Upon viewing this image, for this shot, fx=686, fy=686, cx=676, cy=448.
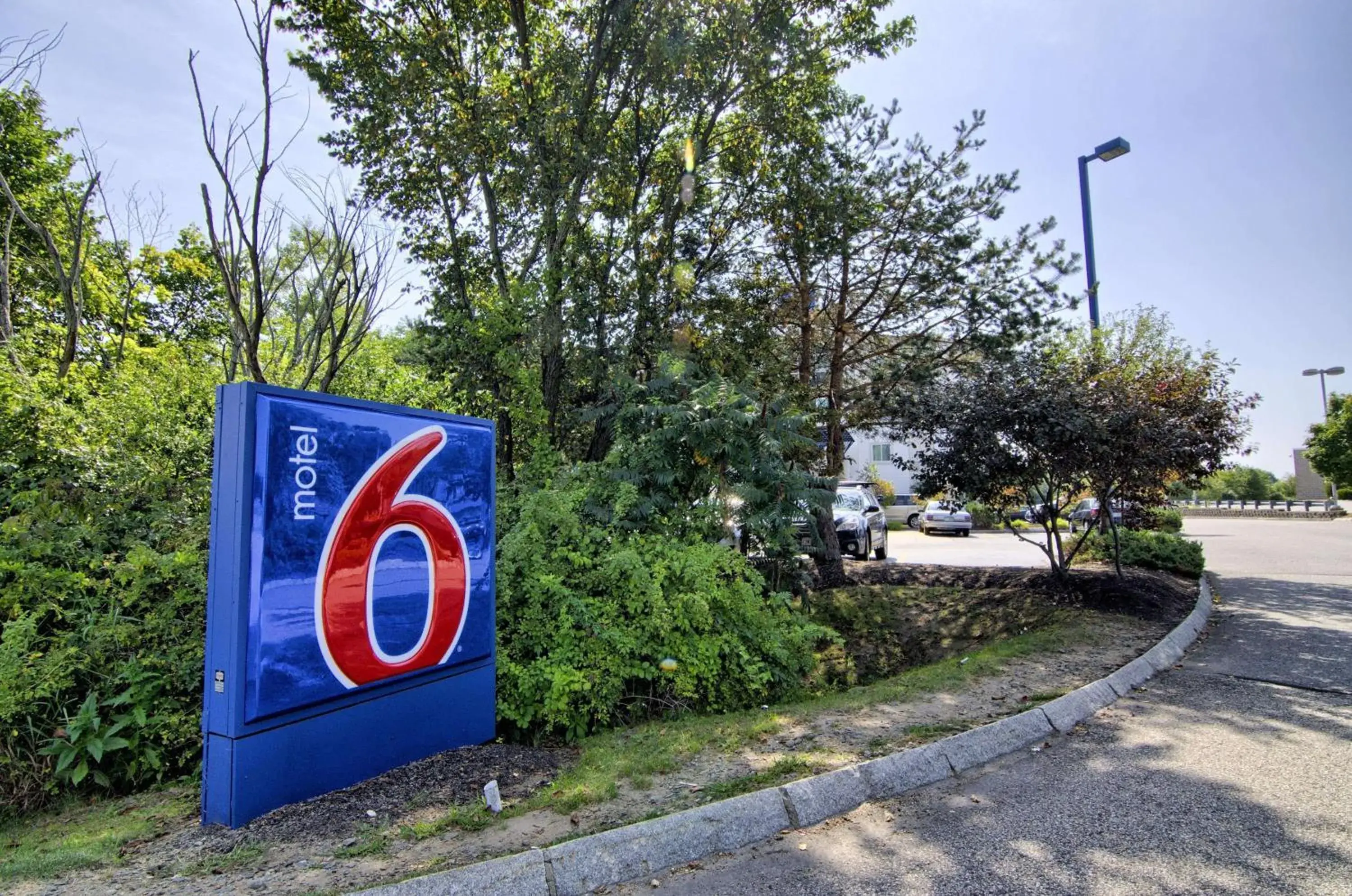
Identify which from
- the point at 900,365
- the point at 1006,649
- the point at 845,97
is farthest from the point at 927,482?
the point at 845,97

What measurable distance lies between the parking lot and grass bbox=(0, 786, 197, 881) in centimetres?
1126

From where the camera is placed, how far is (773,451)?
22.3ft

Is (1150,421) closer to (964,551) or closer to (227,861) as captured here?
(227,861)

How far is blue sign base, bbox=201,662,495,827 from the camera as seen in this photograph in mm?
3205

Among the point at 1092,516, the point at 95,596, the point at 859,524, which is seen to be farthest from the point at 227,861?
the point at 859,524

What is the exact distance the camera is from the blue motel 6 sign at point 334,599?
3223 mm

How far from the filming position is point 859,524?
15.0 metres

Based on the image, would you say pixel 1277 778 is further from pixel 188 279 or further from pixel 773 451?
pixel 188 279

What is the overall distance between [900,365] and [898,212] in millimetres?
2145

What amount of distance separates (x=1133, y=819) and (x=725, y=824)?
6.53 ft

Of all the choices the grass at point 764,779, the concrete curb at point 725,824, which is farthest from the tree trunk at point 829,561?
the grass at point 764,779

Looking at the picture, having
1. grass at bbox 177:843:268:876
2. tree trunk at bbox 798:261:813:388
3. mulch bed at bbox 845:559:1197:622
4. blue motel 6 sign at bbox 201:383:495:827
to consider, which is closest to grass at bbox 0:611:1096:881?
grass at bbox 177:843:268:876

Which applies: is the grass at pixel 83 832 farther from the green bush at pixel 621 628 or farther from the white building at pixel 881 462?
the white building at pixel 881 462

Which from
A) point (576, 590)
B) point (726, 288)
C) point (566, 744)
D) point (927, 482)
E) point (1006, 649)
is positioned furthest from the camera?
point (726, 288)
